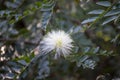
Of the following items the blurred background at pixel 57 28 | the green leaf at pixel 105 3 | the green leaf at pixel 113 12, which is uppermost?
the green leaf at pixel 105 3

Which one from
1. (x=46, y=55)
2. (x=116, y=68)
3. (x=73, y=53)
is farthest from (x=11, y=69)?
(x=116, y=68)

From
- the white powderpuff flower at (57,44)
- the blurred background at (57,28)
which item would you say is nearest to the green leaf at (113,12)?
the blurred background at (57,28)

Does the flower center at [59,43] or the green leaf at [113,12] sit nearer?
the green leaf at [113,12]

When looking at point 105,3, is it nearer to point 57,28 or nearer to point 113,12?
point 113,12

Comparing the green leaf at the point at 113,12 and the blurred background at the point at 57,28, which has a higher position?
the green leaf at the point at 113,12

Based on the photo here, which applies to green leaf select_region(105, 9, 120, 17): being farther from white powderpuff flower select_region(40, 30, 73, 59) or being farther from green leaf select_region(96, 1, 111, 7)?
white powderpuff flower select_region(40, 30, 73, 59)

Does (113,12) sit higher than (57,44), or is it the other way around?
(113,12)

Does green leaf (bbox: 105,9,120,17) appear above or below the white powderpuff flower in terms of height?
above

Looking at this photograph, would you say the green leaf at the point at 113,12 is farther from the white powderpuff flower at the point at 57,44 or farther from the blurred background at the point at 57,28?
the white powderpuff flower at the point at 57,44

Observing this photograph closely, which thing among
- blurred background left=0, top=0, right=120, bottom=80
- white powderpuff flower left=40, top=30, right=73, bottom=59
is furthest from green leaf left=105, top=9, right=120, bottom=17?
white powderpuff flower left=40, top=30, right=73, bottom=59

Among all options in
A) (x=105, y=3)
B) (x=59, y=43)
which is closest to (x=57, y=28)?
(x=59, y=43)
